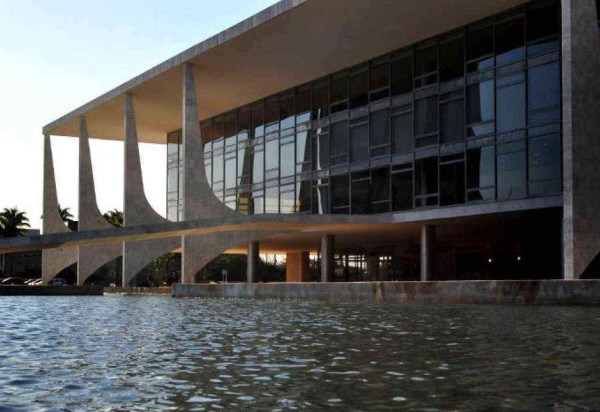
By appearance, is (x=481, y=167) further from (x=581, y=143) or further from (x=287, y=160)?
(x=287, y=160)

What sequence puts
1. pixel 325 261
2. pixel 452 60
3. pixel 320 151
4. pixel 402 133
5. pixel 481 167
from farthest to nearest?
pixel 320 151 → pixel 325 261 → pixel 402 133 → pixel 452 60 → pixel 481 167

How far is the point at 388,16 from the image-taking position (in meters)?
33.0

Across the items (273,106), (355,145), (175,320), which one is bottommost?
(175,320)

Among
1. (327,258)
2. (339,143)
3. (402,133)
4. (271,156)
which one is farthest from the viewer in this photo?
(271,156)

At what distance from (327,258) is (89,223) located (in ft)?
77.2

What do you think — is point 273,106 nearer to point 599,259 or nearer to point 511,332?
point 599,259

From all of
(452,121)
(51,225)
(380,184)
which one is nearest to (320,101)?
(380,184)

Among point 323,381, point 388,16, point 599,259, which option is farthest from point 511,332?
point 388,16

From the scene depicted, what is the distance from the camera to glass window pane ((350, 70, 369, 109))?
3866 cm

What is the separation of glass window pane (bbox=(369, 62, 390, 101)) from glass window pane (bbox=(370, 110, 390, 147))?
77cm

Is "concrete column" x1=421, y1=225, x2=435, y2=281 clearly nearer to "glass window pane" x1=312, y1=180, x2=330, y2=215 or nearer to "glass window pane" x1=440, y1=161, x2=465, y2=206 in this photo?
"glass window pane" x1=440, y1=161, x2=465, y2=206

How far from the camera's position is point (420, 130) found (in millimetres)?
35406

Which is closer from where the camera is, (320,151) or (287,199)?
(320,151)

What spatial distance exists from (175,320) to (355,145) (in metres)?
23.2
